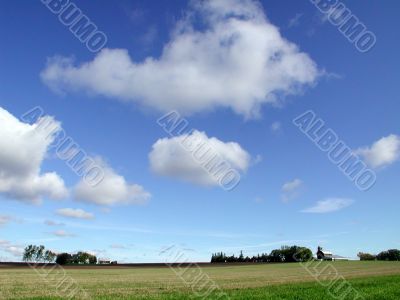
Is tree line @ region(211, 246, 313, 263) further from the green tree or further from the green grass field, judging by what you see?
the green grass field

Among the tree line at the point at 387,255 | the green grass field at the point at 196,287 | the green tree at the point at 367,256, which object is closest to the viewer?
the green grass field at the point at 196,287

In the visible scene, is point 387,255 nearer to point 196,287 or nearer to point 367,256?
point 367,256

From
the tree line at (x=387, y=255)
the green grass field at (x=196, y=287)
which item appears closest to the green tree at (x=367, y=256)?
the tree line at (x=387, y=255)

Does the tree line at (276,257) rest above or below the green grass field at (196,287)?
above

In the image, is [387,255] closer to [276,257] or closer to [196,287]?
[276,257]

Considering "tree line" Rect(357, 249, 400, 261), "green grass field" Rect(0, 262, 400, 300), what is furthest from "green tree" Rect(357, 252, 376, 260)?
"green grass field" Rect(0, 262, 400, 300)

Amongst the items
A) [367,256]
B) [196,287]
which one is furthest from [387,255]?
[196,287]

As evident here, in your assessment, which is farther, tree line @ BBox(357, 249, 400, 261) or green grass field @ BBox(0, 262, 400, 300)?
tree line @ BBox(357, 249, 400, 261)

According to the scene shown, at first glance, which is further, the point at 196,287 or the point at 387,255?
the point at 387,255

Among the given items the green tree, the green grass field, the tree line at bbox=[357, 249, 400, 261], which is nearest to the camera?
A: the green grass field

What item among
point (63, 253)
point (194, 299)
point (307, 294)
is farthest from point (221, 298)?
point (63, 253)

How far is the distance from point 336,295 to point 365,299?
175 cm

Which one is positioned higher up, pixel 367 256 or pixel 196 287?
pixel 367 256

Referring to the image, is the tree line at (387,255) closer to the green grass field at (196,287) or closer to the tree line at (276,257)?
the tree line at (276,257)
